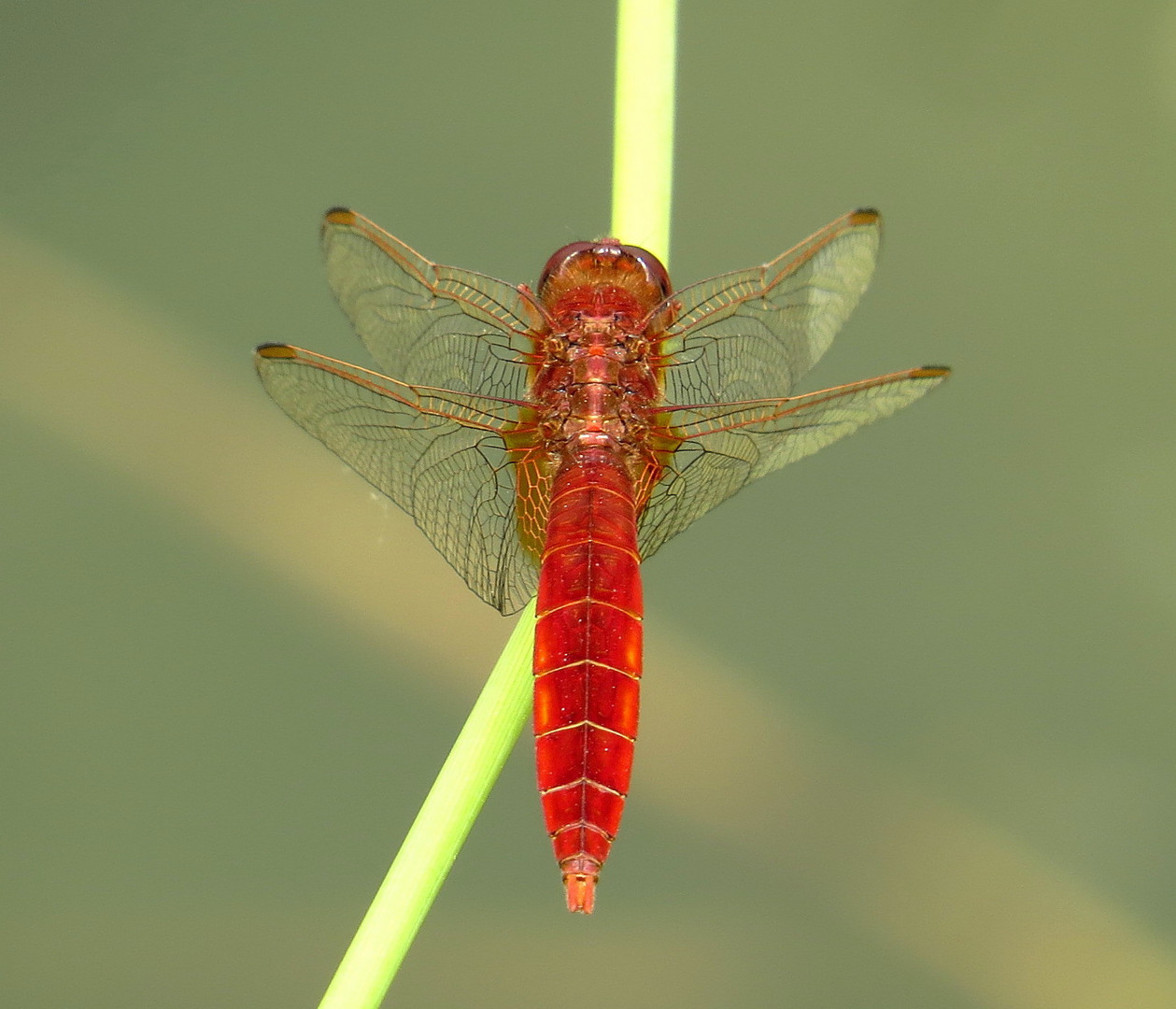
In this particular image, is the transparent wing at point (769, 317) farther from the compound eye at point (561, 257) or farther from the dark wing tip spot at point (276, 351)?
the dark wing tip spot at point (276, 351)

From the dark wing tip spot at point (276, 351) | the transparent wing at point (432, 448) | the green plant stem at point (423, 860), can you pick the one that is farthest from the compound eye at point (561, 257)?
the green plant stem at point (423, 860)

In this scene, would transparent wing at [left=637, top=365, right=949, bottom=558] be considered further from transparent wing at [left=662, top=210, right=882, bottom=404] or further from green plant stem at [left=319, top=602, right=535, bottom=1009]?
green plant stem at [left=319, top=602, right=535, bottom=1009]

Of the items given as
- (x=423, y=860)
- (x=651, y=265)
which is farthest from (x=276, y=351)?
(x=423, y=860)

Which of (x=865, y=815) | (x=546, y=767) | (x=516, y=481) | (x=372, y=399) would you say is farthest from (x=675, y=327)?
(x=865, y=815)

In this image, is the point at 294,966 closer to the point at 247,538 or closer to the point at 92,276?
the point at 247,538

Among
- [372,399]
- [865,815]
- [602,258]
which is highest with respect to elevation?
[602,258]

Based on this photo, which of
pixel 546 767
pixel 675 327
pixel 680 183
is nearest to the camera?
pixel 546 767

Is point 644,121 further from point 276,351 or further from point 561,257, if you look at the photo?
point 276,351
